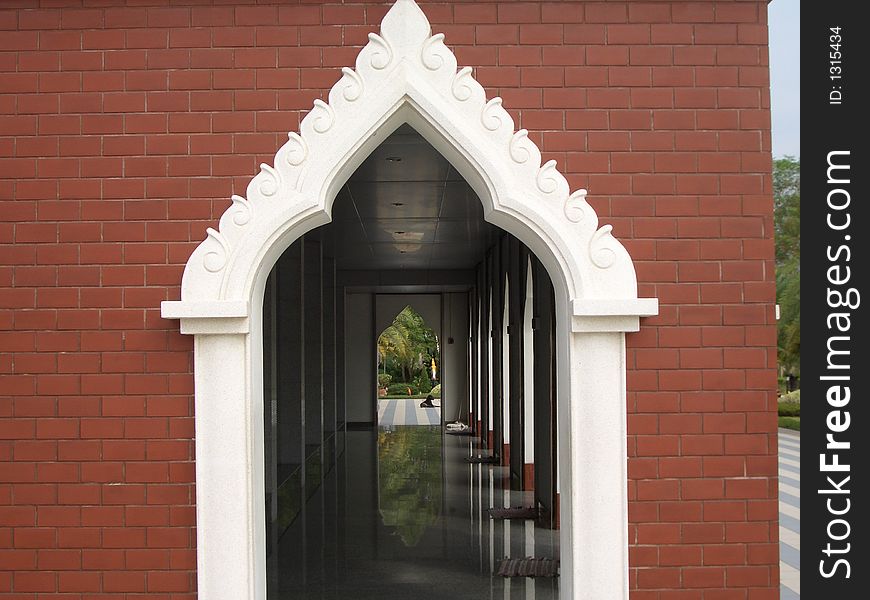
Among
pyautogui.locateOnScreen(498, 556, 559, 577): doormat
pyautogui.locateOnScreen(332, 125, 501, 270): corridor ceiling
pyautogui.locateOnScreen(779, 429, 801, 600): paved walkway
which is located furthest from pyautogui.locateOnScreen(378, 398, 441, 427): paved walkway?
pyautogui.locateOnScreen(498, 556, 559, 577): doormat

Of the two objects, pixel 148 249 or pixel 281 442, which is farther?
pixel 281 442

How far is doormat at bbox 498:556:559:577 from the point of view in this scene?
23.3 ft

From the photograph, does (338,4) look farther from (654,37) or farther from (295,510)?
(295,510)

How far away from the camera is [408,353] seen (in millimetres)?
42062

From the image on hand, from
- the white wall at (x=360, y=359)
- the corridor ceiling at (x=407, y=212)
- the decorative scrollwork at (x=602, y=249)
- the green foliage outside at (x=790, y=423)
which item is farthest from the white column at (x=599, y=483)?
the green foliage outside at (x=790, y=423)

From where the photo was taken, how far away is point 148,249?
13.6ft

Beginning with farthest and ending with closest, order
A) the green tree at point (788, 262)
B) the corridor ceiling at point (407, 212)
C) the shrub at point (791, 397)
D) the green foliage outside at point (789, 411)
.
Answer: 1. the shrub at point (791, 397)
2. the green tree at point (788, 262)
3. the green foliage outside at point (789, 411)
4. the corridor ceiling at point (407, 212)

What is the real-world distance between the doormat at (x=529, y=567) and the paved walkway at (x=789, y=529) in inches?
66.3

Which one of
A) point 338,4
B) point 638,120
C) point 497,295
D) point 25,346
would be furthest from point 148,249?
point 497,295

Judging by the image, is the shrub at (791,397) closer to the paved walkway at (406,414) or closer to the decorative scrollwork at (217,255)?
the paved walkway at (406,414)

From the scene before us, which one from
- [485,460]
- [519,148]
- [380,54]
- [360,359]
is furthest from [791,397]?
[380,54]

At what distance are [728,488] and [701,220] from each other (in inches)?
48.0

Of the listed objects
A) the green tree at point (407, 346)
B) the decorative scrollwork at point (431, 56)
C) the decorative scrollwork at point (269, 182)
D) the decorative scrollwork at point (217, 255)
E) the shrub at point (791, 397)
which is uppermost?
the decorative scrollwork at point (431, 56)

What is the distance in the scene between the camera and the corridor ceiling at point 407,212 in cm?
806
